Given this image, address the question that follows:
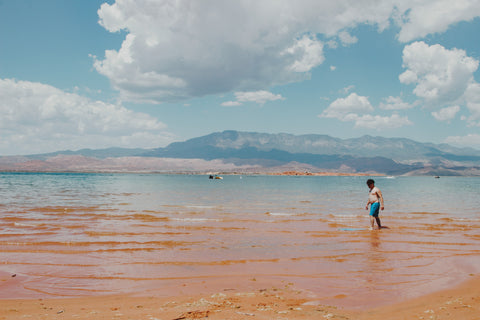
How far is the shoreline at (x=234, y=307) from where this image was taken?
618cm

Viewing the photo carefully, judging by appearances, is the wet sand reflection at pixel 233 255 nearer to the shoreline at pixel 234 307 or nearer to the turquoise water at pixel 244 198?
the shoreline at pixel 234 307

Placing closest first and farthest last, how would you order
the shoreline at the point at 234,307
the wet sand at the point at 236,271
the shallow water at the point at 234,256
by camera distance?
the shoreline at the point at 234,307 < the wet sand at the point at 236,271 < the shallow water at the point at 234,256

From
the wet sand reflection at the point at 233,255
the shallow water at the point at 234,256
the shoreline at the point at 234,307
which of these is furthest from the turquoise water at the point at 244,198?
the shoreline at the point at 234,307

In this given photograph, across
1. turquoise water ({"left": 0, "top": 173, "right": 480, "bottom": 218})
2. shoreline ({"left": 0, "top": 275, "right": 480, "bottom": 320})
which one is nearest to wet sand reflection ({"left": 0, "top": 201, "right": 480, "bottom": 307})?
shoreline ({"left": 0, "top": 275, "right": 480, "bottom": 320})

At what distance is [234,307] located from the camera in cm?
653

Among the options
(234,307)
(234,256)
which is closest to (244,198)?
(234,256)

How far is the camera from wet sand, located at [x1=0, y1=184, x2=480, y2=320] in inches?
262

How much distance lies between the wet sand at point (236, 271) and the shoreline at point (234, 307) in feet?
0.07

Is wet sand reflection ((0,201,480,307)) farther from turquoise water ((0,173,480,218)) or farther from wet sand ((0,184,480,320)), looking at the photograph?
turquoise water ((0,173,480,218))

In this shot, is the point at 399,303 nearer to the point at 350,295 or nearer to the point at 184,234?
the point at 350,295

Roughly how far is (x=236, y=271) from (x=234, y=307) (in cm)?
312

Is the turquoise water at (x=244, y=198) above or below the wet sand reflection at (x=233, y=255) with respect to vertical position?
below

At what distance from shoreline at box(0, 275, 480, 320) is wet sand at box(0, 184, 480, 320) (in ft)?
0.07

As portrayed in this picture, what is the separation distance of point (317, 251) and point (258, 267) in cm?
317
